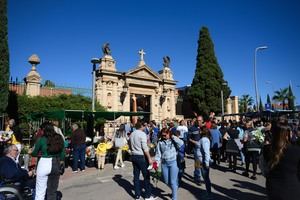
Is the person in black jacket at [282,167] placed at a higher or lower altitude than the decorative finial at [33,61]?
lower

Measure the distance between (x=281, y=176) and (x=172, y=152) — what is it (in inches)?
133

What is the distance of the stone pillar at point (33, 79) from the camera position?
2134 centimetres

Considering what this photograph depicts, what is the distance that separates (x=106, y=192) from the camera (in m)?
7.78

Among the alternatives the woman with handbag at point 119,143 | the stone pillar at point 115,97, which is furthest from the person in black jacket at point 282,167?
the stone pillar at point 115,97

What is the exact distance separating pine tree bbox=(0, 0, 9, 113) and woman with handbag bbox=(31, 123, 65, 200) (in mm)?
13140

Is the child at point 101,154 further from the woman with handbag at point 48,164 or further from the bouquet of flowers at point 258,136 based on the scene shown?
the bouquet of flowers at point 258,136

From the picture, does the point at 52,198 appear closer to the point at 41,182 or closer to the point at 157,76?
the point at 41,182

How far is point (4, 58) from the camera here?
56.7ft

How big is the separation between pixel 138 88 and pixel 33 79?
486 inches

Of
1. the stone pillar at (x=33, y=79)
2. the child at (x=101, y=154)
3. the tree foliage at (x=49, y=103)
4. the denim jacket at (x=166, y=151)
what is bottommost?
the child at (x=101, y=154)

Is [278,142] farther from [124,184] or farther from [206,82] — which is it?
[206,82]

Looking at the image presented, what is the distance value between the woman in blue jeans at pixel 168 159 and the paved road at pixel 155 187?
105 centimetres

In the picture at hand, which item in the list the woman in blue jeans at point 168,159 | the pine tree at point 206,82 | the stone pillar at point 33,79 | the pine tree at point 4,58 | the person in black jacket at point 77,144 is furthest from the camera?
the pine tree at point 206,82

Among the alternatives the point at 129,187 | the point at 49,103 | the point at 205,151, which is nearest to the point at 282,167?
the point at 205,151
